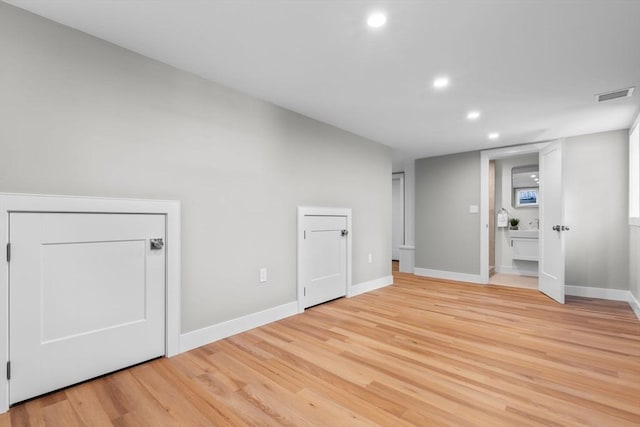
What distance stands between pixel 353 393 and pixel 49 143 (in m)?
2.36

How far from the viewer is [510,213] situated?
6.09 meters

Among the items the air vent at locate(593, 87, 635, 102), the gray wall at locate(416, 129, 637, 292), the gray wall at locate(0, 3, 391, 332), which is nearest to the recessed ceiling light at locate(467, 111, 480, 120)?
the air vent at locate(593, 87, 635, 102)

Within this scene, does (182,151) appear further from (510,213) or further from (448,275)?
(510,213)

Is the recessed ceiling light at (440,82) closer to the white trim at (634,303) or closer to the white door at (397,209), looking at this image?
the white trim at (634,303)

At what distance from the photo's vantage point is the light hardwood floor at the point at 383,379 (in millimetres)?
1584

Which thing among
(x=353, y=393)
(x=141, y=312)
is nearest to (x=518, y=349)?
(x=353, y=393)

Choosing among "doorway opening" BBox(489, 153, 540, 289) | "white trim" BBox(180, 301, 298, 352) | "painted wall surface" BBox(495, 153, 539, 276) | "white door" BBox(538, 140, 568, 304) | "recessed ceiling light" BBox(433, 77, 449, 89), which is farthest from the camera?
"painted wall surface" BBox(495, 153, 539, 276)

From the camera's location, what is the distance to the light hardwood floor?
1584 mm

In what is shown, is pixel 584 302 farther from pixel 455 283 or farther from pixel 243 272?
pixel 243 272

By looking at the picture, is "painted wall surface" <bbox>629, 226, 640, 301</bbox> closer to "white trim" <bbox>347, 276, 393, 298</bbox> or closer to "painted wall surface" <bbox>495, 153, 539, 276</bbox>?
"painted wall surface" <bbox>495, 153, 539, 276</bbox>

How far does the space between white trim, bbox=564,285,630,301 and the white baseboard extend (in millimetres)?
1512

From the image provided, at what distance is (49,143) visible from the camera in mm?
1807

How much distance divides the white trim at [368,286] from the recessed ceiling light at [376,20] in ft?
10.1

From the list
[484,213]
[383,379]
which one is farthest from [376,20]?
[484,213]
